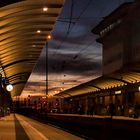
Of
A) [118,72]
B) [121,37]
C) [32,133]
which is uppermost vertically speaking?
[121,37]

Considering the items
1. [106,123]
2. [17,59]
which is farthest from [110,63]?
[106,123]

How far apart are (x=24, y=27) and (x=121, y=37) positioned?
51819 millimetres

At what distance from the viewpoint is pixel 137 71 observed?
36062mm

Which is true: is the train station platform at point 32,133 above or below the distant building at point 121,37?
below

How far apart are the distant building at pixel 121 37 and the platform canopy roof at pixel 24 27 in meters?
27.2

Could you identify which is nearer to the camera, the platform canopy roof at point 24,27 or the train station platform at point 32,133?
the platform canopy roof at point 24,27

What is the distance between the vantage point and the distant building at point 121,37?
73.1m

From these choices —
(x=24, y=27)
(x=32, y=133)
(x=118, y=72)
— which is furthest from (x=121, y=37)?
(x=32, y=133)

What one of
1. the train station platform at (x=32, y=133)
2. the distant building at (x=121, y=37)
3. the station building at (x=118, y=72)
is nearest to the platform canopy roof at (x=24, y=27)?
the train station platform at (x=32, y=133)

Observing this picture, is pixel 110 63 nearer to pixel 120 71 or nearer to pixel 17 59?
pixel 17 59

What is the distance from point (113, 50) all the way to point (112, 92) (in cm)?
3455

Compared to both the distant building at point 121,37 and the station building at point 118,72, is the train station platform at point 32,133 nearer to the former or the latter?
the station building at point 118,72

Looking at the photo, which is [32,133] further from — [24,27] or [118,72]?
[118,72]

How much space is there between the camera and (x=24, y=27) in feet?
98.8
